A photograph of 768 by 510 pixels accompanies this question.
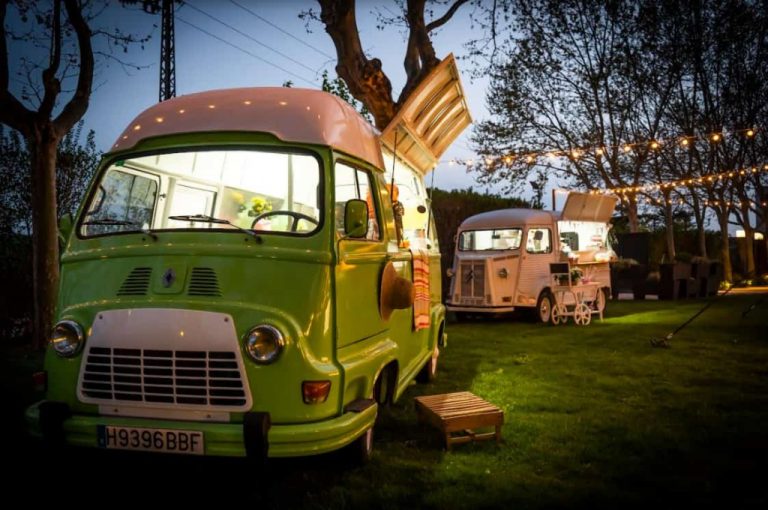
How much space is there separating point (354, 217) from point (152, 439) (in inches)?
70.7

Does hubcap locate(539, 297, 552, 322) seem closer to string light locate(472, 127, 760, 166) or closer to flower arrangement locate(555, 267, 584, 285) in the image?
flower arrangement locate(555, 267, 584, 285)

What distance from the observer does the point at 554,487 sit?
4301 mm

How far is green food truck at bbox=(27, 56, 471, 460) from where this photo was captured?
3.73 meters

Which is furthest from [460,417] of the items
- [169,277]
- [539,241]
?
[539,241]

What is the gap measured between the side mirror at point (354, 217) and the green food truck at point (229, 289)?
1cm

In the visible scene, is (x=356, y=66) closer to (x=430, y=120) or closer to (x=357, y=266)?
(x=430, y=120)

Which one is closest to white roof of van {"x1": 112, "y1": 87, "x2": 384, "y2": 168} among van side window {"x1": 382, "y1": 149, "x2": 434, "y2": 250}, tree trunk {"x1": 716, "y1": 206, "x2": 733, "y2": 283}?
van side window {"x1": 382, "y1": 149, "x2": 434, "y2": 250}

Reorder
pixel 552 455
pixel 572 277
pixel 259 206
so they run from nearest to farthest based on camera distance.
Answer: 1. pixel 259 206
2. pixel 552 455
3. pixel 572 277

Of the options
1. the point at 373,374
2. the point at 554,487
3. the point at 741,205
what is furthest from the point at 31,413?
the point at 741,205

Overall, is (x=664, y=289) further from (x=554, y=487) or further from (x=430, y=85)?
(x=554, y=487)

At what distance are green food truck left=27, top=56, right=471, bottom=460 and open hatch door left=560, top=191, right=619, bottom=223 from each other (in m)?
9.82

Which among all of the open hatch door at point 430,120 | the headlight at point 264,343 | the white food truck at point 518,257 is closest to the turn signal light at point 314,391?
the headlight at point 264,343

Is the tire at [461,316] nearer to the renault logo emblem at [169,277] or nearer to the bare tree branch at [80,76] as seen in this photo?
the bare tree branch at [80,76]

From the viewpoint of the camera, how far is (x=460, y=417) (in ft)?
16.9
